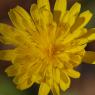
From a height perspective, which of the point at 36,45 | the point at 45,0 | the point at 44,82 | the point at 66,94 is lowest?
the point at 66,94

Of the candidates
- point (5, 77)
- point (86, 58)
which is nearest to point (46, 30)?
point (86, 58)

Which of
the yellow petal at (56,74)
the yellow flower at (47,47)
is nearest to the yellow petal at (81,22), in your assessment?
the yellow flower at (47,47)

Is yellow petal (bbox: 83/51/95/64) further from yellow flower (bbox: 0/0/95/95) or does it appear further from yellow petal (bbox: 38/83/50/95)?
yellow petal (bbox: 38/83/50/95)

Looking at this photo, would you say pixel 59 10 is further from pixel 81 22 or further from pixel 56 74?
pixel 56 74

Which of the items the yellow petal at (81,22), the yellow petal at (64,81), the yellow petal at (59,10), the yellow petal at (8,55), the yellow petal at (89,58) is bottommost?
the yellow petal at (64,81)

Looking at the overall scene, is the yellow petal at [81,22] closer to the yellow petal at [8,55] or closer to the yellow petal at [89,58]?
the yellow petal at [89,58]

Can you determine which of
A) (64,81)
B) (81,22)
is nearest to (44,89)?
(64,81)

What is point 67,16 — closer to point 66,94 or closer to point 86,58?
point 86,58

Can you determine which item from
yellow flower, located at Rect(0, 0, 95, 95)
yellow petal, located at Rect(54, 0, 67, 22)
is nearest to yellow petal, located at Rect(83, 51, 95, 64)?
yellow flower, located at Rect(0, 0, 95, 95)
